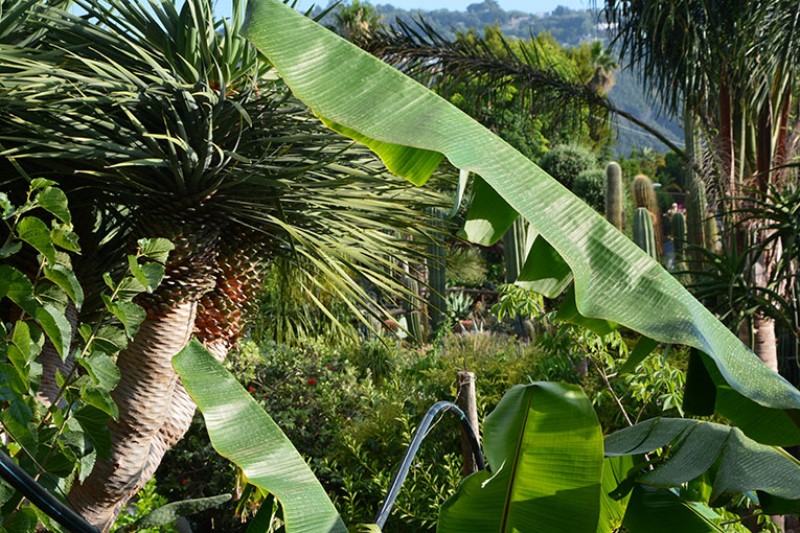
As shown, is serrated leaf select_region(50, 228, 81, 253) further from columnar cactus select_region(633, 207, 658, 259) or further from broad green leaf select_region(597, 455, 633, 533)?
columnar cactus select_region(633, 207, 658, 259)

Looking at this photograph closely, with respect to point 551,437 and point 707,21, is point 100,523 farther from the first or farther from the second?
point 707,21

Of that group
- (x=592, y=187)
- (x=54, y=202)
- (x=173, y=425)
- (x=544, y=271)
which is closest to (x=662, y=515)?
(x=544, y=271)

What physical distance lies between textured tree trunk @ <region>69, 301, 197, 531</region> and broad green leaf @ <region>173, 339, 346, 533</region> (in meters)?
1.36

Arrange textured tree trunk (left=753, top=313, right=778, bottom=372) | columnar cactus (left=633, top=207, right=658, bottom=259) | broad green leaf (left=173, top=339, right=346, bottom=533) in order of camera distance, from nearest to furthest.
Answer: broad green leaf (left=173, top=339, right=346, bottom=533) < textured tree trunk (left=753, top=313, right=778, bottom=372) < columnar cactus (left=633, top=207, right=658, bottom=259)

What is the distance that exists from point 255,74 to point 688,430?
1.77 metres

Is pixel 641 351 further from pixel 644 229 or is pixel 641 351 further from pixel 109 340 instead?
pixel 644 229

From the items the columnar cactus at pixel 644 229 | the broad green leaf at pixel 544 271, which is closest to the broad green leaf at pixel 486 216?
the broad green leaf at pixel 544 271

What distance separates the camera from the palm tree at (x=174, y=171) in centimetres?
255

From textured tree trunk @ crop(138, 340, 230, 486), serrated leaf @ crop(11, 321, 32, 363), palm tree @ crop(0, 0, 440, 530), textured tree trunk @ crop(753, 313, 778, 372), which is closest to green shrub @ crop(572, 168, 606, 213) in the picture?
textured tree trunk @ crop(753, 313, 778, 372)

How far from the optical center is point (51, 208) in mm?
1422

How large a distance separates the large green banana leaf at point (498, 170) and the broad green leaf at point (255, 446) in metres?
0.46

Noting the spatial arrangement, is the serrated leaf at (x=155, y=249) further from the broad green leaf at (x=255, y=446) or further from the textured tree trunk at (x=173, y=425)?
the textured tree trunk at (x=173, y=425)

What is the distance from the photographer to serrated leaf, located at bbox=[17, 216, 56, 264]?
4.47ft

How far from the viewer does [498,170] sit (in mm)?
1175
